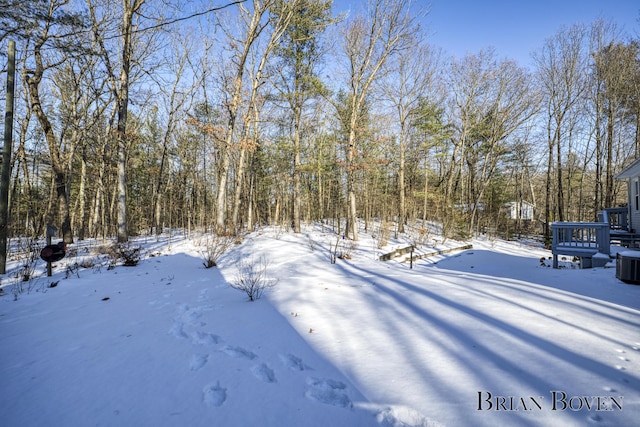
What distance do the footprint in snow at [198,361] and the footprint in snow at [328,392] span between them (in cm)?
93

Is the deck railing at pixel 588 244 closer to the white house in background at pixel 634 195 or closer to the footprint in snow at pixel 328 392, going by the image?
the white house in background at pixel 634 195

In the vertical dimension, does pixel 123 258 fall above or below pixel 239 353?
above

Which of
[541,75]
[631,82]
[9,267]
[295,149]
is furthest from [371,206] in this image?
[9,267]

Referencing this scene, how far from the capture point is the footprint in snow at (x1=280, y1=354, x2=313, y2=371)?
2.24m

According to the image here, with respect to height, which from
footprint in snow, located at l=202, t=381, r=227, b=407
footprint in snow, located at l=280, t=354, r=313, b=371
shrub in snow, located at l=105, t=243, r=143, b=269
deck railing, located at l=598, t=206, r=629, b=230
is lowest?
footprint in snow, located at l=202, t=381, r=227, b=407

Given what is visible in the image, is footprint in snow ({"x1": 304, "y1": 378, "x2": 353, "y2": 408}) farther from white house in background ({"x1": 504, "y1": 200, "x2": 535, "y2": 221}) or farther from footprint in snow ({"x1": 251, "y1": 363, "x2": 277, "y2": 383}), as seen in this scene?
white house in background ({"x1": 504, "y1": 200, "x2": 535, "y2": 221})

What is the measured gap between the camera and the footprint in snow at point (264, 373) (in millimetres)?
2097

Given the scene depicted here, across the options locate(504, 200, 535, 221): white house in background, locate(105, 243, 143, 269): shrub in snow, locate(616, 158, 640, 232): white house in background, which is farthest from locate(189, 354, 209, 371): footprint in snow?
locate(504, 200, 535, 221): white house in background

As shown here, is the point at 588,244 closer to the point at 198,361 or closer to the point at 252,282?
the point at 252,282

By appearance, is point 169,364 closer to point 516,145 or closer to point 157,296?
point 157,296

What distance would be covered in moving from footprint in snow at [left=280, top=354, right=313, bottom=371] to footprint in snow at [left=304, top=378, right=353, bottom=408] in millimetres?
163

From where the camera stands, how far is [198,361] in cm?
234

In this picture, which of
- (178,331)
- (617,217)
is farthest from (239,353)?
(617,217)

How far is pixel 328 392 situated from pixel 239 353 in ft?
3.12
